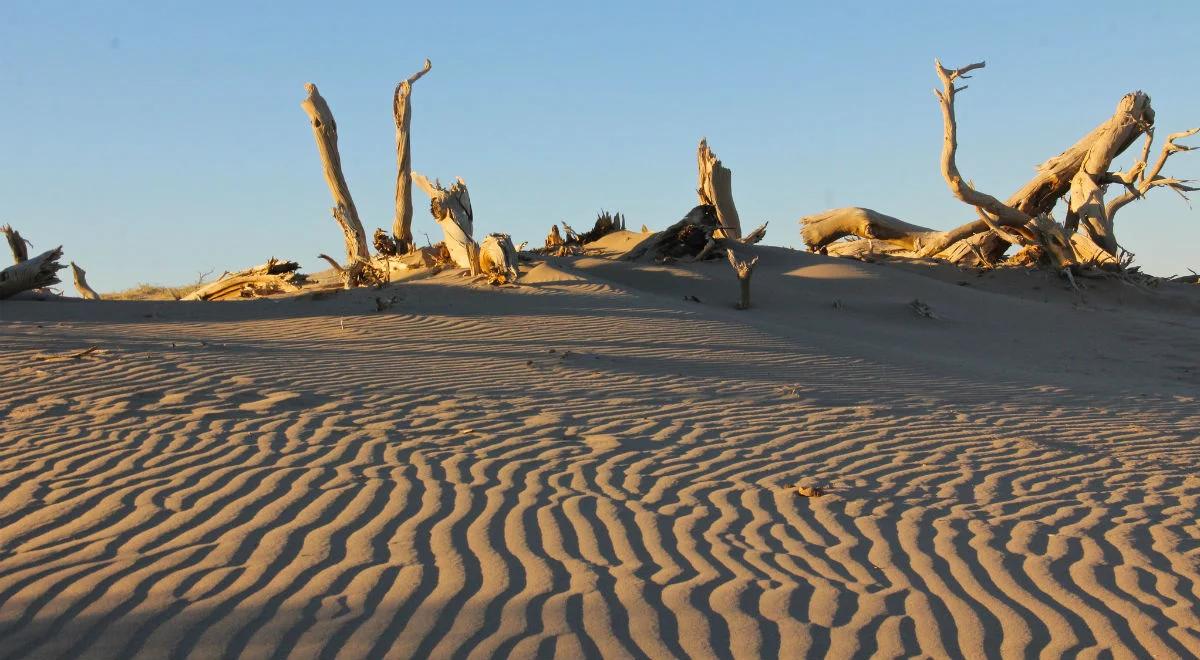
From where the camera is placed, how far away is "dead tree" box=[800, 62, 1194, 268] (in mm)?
20703

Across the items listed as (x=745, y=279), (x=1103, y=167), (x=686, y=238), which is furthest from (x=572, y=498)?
(x=1103, y=167)

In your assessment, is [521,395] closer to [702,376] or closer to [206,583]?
[702,376]

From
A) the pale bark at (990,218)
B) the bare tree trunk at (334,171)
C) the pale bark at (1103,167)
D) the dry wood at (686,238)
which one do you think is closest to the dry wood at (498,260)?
the bare tree trunk at (334,171)

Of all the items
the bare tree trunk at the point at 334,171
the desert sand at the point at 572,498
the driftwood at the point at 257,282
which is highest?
the bare tree trunk at the point at 334,171

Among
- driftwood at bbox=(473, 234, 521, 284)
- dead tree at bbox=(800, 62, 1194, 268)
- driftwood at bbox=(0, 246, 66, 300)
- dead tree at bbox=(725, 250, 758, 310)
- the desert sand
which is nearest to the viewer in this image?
the desert sand

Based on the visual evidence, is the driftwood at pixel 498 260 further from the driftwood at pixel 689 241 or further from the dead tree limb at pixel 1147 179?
the dead tree limb at pixel 1147 179

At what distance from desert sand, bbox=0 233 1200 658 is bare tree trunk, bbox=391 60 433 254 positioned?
605 cm

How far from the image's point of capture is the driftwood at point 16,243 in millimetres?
15484

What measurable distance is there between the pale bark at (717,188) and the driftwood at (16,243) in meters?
11.5

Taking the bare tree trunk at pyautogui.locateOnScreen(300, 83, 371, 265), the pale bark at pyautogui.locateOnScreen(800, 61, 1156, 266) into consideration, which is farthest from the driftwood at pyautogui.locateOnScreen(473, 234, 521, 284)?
the pale bark at pyautogui.locateOnScreen(800, 61, 1156, 266)

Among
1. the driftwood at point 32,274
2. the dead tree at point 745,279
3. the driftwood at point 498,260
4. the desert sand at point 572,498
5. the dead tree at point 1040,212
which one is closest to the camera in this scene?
the desert sand at point 572,498

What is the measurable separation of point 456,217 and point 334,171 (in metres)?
2.60

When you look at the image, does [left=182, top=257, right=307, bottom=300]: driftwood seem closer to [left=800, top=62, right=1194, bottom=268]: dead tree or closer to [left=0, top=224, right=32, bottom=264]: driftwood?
[left=0, top=224, right=32, bottom=264]: driftwood

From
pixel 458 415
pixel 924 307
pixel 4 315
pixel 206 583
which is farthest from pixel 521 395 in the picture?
pixel 924 307
